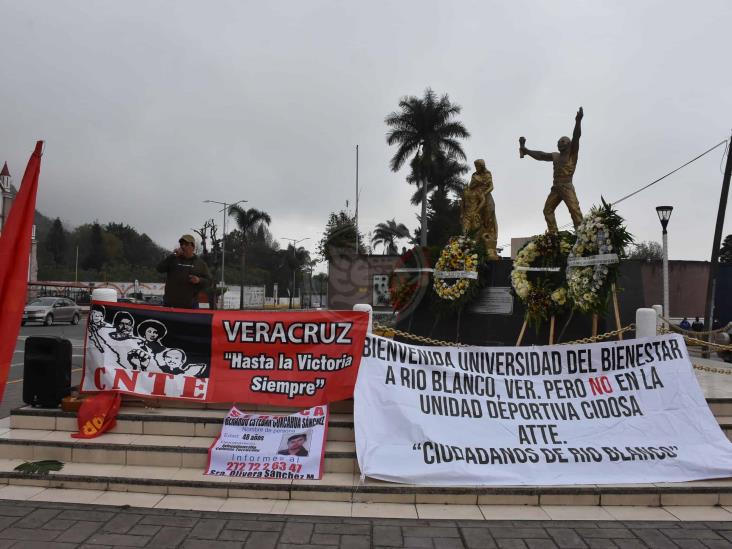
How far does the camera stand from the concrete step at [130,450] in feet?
16.4

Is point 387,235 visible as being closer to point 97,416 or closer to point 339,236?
point 339,236

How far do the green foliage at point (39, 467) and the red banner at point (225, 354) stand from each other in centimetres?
97

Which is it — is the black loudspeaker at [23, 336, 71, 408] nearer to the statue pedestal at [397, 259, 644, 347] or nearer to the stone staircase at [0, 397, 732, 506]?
the stone staircase at [0, 397, 732, 506]

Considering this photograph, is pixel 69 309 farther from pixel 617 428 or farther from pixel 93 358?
pixel 617 428

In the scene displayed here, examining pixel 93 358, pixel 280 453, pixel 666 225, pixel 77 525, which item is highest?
pixel 666 225

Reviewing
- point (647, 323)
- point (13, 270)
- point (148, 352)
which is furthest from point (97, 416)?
point (647, 323)

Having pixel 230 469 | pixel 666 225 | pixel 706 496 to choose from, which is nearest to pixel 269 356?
pixel 230 469

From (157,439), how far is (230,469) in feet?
3.39

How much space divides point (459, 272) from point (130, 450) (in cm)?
560

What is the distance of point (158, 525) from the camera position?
4.03 m

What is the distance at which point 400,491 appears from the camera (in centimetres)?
451

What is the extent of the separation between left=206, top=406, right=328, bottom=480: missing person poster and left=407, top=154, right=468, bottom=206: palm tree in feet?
112

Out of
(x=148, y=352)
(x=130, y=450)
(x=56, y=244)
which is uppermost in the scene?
(x=56, y=244)

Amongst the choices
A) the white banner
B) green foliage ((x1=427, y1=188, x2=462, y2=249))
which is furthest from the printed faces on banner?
green foliage ((x1=427, y1=188, x2=462, y2=249))
